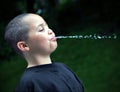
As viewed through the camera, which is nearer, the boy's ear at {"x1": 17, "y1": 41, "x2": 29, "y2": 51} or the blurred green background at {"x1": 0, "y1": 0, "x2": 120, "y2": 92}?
the boy's ear at {"x1": 17, "y1": 41, "x2": 29, "y2": 51}

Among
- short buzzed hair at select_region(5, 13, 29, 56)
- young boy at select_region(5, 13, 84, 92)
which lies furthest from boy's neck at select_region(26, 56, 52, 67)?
short buzzed hair at select_region(5, 13, 29, 56)

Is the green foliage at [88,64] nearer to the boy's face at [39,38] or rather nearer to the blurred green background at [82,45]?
the blurred green background at [82,45]

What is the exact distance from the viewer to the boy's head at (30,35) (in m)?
2.32

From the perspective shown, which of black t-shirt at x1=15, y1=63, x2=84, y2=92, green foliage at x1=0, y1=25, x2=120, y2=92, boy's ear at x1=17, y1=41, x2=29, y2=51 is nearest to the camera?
black t-shirt at x1=15, y1=63, x2=84, y2=92

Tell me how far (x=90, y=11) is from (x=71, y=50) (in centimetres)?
175

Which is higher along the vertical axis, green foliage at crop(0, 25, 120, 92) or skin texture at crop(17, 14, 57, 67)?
skin texture at crop(17, 14, 57, 67)

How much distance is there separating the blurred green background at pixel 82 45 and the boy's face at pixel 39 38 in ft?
12.3

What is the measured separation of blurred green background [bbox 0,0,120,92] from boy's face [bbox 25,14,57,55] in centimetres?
376

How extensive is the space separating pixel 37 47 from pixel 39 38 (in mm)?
52

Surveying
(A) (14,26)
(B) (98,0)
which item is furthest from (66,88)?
(B) (98,0)

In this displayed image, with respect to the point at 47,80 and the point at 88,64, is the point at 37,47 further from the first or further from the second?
the point at 88,64

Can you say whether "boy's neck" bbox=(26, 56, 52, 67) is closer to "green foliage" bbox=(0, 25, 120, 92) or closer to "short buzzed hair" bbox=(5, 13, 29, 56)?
"short buzzed hair" bbox=(5, 13, 29, 56)

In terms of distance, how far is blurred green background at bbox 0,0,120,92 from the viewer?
21.2 ft

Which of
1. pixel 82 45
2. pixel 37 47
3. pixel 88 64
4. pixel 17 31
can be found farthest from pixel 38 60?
pixel 82 45
